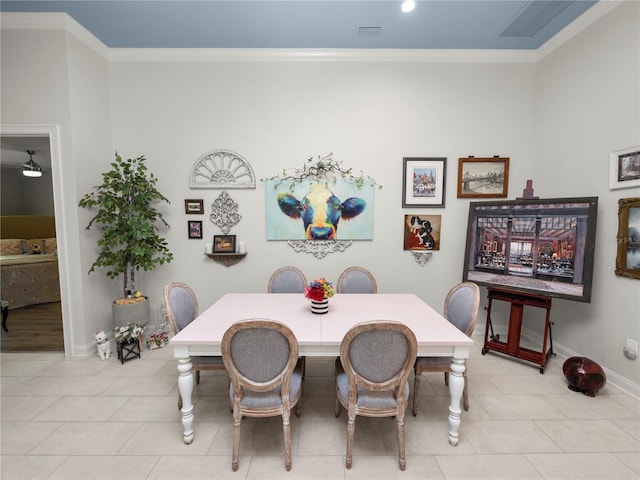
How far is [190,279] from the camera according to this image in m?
3.40

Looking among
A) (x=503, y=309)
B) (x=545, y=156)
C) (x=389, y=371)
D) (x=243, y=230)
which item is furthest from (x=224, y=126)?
(x=503, y=309)

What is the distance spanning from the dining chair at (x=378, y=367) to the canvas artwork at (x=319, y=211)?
1.94 metres

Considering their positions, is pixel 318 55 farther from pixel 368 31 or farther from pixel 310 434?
pixel 310 434

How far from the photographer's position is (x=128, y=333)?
2852 millimetres

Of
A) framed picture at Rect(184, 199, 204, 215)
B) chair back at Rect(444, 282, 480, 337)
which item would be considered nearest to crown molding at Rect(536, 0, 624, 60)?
chair back at Rect(444, 282, 480, 337)

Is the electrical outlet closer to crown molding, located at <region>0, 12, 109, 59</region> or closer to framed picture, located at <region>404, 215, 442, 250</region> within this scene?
framed picture, located at <region>404, 215, 442, 250</region>

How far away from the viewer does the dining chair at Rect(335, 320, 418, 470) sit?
1476 mm

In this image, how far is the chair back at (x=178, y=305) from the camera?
1.98 metres

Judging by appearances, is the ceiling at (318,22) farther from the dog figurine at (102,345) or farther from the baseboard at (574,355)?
the baseboard at (574,355)

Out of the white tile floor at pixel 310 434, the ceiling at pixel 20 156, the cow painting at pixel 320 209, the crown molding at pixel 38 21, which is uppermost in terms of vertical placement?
the crown molding at pixel 38 21

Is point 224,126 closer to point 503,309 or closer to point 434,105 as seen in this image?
point 434,105

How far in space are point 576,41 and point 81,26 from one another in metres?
4.92

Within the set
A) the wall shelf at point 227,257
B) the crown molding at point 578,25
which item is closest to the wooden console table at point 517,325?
the crown molding at point 578,25

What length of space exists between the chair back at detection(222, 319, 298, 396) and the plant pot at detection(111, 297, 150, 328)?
205cm
